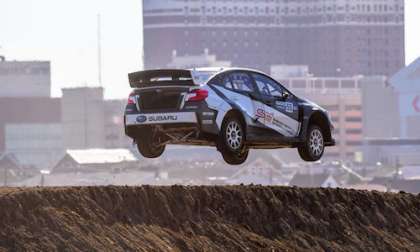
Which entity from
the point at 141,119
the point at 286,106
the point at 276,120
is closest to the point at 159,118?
the point at 141,119

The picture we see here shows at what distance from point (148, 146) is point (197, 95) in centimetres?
169

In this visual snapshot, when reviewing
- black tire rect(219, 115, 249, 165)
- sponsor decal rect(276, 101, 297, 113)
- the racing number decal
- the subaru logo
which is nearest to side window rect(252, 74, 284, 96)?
sponsor decal rect(276, 101, 297, 113)

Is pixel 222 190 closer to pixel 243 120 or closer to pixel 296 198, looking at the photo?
pixel 296 198

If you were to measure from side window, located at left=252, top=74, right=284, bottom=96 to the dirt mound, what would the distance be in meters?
2.68

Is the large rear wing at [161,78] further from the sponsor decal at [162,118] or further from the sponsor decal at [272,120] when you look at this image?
the sponsor decal at [272,120]

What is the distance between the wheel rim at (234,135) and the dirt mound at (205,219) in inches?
72.2

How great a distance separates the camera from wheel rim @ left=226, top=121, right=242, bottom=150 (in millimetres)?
29016

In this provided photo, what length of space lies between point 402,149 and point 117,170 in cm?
5518

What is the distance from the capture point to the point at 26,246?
73.1ft

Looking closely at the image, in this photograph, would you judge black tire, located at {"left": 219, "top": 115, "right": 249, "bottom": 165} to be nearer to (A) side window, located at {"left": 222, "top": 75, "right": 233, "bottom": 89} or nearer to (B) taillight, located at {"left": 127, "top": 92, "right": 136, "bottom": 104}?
(A) side window, located at {"left": 222, "top": 75, "right": 233, "bottom": 89}

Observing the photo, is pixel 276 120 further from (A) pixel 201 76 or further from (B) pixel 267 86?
(A) pixel 201 76

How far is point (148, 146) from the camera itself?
29.8 meters

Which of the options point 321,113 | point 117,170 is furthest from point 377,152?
point 321,113

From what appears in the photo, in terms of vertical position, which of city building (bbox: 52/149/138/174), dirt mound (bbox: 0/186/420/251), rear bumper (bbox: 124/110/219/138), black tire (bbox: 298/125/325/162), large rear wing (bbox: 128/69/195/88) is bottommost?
city building (bbox: 52/149/138/174)
